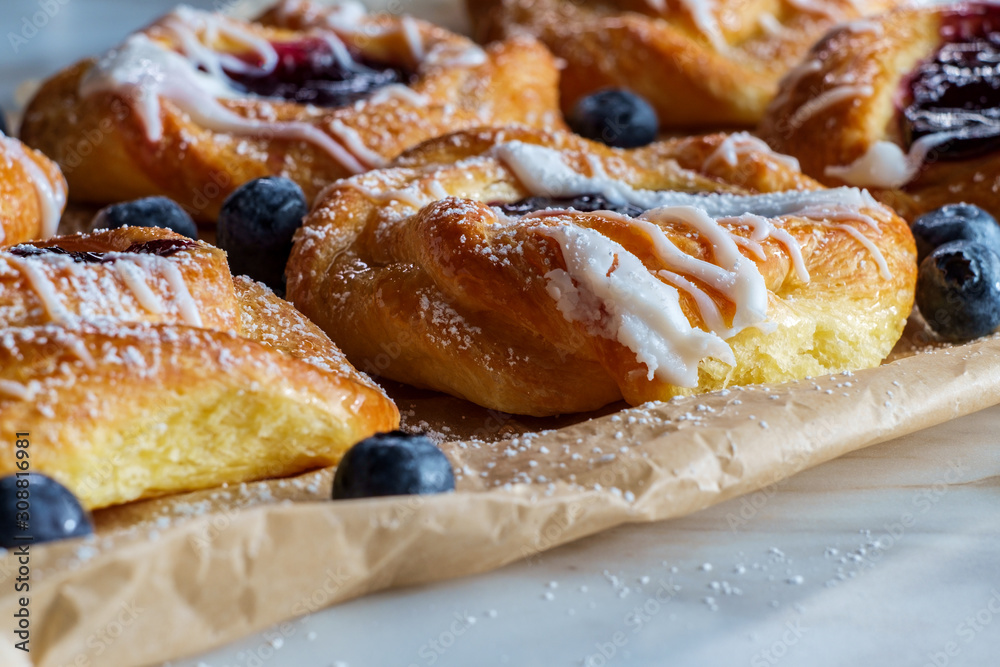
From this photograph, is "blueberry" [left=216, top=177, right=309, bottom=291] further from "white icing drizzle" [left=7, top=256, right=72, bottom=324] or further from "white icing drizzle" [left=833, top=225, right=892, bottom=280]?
"white icing drizzle" [left=833, top=225, right=892, bottom=280]

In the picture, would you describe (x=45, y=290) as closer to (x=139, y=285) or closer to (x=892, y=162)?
(x=139, y=285)

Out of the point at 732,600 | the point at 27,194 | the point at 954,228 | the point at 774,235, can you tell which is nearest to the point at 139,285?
the point at 27,194

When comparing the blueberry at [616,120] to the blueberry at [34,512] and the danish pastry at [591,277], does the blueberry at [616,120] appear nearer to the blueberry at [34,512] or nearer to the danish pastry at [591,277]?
the danish pastry at [591,277]

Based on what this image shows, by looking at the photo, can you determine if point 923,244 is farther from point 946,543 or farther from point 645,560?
point 645,560

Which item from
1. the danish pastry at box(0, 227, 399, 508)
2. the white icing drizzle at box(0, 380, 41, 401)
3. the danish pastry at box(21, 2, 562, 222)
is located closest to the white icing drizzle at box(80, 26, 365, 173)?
the danish pastry at box(21, 2, 562, 222)

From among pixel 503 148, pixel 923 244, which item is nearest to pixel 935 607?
pixel 923 244

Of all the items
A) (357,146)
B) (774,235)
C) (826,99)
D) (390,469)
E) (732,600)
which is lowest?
(732,600)

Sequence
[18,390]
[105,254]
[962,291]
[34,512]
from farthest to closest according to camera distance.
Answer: [962,291], [105,254], [18,390], [34,512]
